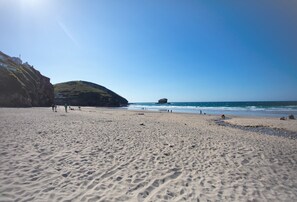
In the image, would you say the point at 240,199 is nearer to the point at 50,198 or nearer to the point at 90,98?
the point at 50,198

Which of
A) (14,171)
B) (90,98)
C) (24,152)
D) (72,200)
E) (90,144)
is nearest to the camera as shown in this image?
(72,200)

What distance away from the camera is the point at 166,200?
4574mm

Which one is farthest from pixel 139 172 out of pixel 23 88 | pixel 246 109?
pixel 246 109

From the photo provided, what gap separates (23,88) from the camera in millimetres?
52688

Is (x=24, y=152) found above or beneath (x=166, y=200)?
above

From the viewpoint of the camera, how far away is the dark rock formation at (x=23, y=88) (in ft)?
159

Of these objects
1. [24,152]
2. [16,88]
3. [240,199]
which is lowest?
[240,199]

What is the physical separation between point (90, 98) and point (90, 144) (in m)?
110

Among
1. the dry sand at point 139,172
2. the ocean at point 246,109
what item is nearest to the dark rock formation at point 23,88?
the ocean at point 246,109

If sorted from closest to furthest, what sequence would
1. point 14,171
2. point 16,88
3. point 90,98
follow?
point 14,171
point 16,88
point 90,98

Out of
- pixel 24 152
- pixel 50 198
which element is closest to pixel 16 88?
pixel 24 152

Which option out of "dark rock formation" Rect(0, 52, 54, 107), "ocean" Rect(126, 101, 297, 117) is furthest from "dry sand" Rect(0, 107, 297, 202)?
"dark rock formation" Rect(0, 52, 54, 107)

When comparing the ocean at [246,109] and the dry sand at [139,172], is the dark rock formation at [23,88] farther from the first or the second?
the dry sand at [139,172]

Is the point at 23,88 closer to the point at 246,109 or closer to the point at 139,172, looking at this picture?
the point at 139,172
